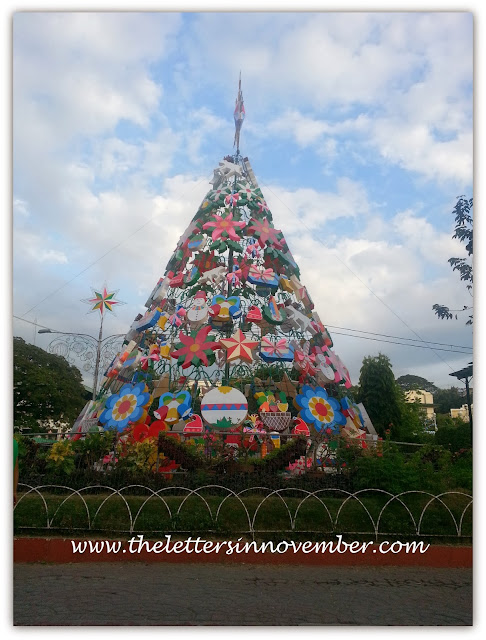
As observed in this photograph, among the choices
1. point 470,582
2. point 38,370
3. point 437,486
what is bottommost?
point 470,582

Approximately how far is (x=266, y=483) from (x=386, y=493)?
1.85m

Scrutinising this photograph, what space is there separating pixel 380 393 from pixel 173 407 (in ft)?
38.1

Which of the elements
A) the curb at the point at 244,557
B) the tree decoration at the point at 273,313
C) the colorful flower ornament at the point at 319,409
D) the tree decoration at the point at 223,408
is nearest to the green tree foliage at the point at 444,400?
the colorful flower ornament at the point at 319,409

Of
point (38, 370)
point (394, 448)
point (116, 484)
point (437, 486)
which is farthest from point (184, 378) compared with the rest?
point (38, 370)

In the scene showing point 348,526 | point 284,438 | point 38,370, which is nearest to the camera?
point 348,526

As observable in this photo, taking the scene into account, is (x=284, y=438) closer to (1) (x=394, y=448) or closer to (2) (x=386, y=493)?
(1) (x=394, y=448)

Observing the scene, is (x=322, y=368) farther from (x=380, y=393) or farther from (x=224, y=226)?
(x=380, y=393)

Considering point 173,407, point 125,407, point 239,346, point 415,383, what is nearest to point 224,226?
point 239,346

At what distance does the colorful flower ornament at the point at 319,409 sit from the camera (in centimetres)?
1016

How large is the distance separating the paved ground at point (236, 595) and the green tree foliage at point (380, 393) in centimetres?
1312

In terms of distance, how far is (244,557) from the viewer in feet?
20.5

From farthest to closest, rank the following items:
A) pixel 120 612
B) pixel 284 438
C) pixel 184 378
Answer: pixel 184 378 → pixel 284 438 → pixel 120 612

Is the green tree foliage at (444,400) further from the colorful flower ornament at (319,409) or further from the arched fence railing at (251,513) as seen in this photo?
the arched fence railing at (251,513)

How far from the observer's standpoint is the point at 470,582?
588 cm
